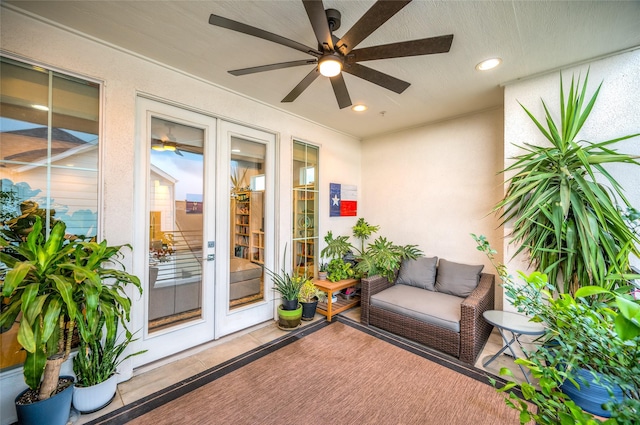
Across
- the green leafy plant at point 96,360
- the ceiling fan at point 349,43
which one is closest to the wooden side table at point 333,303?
the green leafy plant at point 96,360

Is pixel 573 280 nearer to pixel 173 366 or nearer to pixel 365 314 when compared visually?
pixel 365 314

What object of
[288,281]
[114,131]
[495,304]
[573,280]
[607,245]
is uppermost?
[114,131]

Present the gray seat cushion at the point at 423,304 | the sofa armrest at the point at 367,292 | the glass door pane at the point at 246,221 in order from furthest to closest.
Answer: the sofa armrest at the point at 367,292 < the glass door pane at the point at 246,221 < the gray seat cushion at the point at 423,304

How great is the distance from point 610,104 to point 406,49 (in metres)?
2.08

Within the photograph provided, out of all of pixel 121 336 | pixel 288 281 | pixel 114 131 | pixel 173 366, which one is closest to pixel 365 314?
pixel 288 281

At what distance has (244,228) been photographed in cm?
311

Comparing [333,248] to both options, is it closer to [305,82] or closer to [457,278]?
[457,278]

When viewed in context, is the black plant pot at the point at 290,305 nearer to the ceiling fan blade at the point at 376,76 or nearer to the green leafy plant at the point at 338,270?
the green leafy plant at the point at 338,270

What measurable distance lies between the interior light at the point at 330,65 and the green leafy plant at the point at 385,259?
247 cm

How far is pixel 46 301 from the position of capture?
5.02ft

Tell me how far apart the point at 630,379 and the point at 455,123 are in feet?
12.0

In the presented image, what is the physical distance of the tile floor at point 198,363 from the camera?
201 cm

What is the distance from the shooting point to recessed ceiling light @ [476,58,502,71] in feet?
7.43

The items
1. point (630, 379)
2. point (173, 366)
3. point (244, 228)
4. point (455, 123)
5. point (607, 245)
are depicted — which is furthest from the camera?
point (455, 123)
